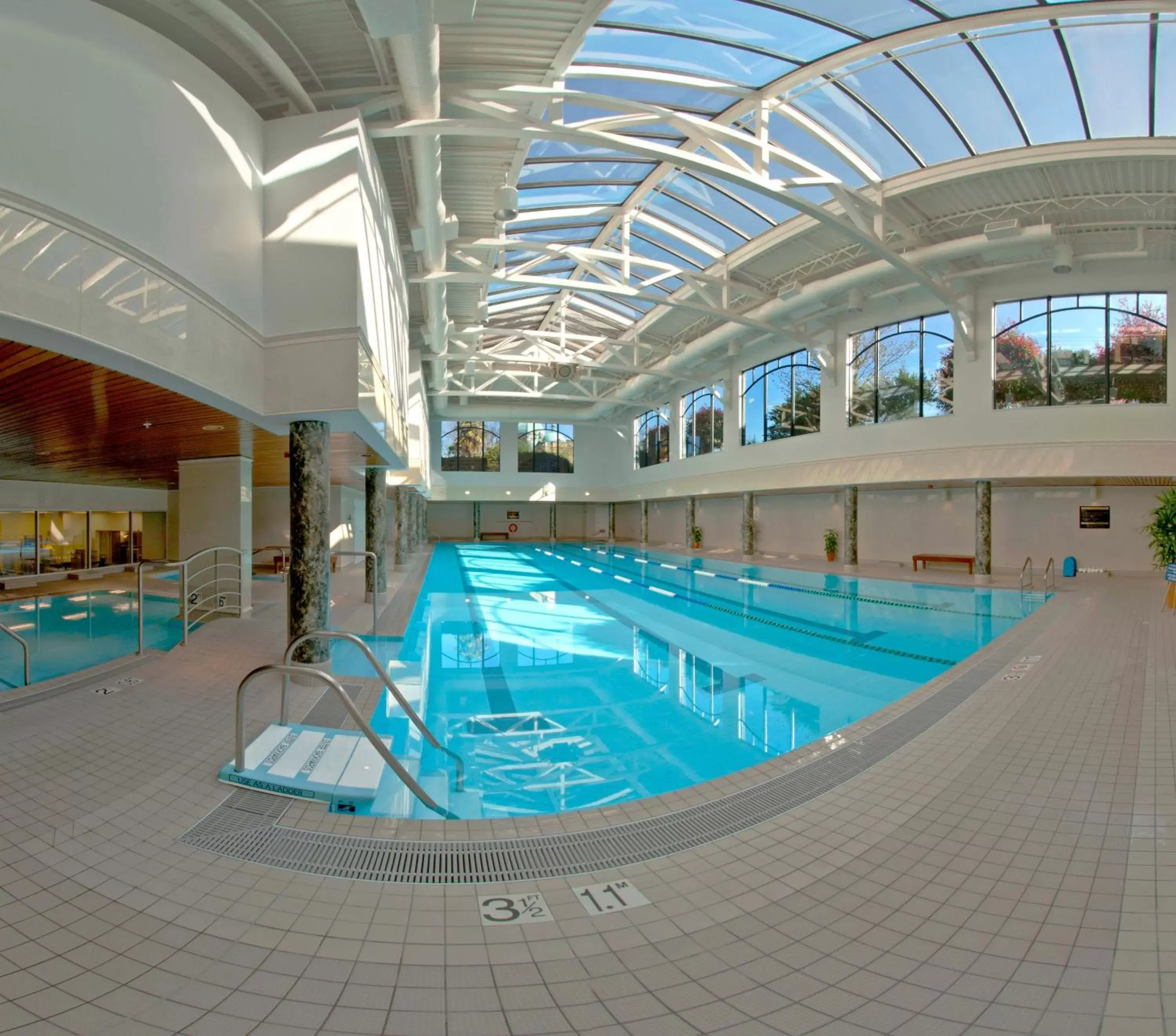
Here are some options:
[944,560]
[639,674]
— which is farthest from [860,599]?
[639,674]

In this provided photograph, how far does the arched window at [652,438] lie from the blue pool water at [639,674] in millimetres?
13502

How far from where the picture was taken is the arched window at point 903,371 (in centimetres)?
1423

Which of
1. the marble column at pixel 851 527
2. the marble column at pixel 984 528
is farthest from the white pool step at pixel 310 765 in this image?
the marble column at pixel 851 527

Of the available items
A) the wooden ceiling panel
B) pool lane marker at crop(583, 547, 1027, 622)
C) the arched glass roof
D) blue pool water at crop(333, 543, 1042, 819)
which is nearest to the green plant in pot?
blue pool water at crop(333, 543, 1042, 819)

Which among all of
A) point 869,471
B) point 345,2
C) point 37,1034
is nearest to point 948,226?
point 869,471

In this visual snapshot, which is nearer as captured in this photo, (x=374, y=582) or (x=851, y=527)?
(x=374, y=582)

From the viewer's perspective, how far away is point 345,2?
15.7ft

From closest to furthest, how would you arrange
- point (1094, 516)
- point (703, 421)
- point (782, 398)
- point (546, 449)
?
point (1094, 516) < point (782, 398) < point (703, 421) < point (546, 449)

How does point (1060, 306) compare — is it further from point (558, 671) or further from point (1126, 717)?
point (558, 671)

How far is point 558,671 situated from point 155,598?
8.12 m

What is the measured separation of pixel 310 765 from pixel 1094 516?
17026 millimetres

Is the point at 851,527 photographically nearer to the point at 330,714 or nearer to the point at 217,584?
the point at 217,584

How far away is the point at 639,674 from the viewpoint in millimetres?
7008

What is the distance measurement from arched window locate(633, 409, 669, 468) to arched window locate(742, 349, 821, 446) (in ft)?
20.3
